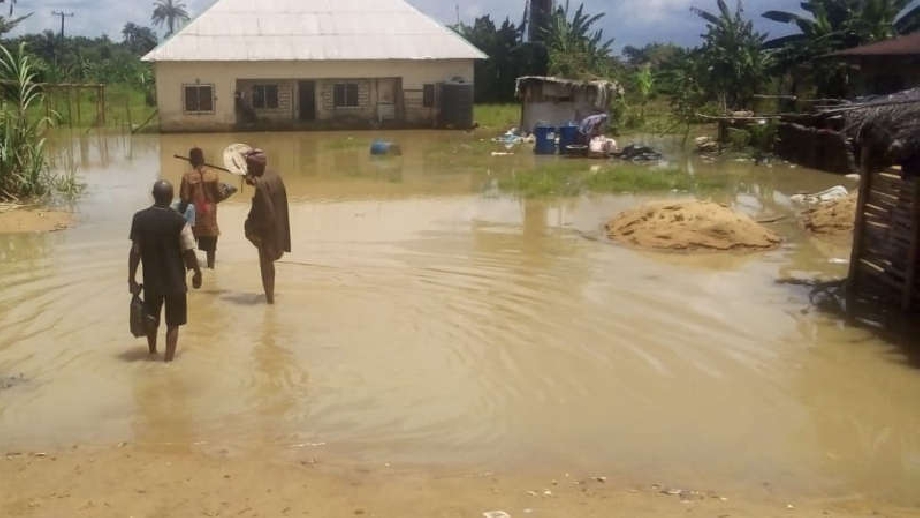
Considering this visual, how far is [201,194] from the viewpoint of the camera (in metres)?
10.1

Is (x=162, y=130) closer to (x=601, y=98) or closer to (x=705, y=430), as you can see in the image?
(x=601, y=98)

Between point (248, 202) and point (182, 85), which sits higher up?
point (182, 85)

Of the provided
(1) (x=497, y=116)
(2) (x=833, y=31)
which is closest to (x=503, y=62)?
(1) (x=497, y=116)

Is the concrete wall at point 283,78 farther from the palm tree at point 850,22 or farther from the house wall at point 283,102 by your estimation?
the palm tree at point 850,22

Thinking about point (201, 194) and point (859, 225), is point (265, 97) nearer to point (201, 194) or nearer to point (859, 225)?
point (201, 194)

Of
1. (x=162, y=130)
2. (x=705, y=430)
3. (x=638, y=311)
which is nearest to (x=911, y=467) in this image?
(x=705, y=430)

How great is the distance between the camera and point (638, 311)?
9.42m

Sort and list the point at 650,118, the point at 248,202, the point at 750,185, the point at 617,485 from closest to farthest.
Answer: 1. the point at 617,485
2. the point at 248,202
3. the point at 750,185
4. the point at 650,118

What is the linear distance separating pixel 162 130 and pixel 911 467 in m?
30.4

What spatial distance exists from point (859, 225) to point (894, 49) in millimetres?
12776

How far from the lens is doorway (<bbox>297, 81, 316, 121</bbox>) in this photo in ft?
113

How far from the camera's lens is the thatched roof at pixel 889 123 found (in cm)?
825

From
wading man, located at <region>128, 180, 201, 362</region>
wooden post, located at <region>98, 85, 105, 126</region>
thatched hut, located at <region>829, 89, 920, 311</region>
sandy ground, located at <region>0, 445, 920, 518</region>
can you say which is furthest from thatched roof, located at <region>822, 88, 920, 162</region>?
wooden post, located at <region>98, 85, 105, 126</region>

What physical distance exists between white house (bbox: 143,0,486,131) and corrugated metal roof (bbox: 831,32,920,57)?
15.0 metres
